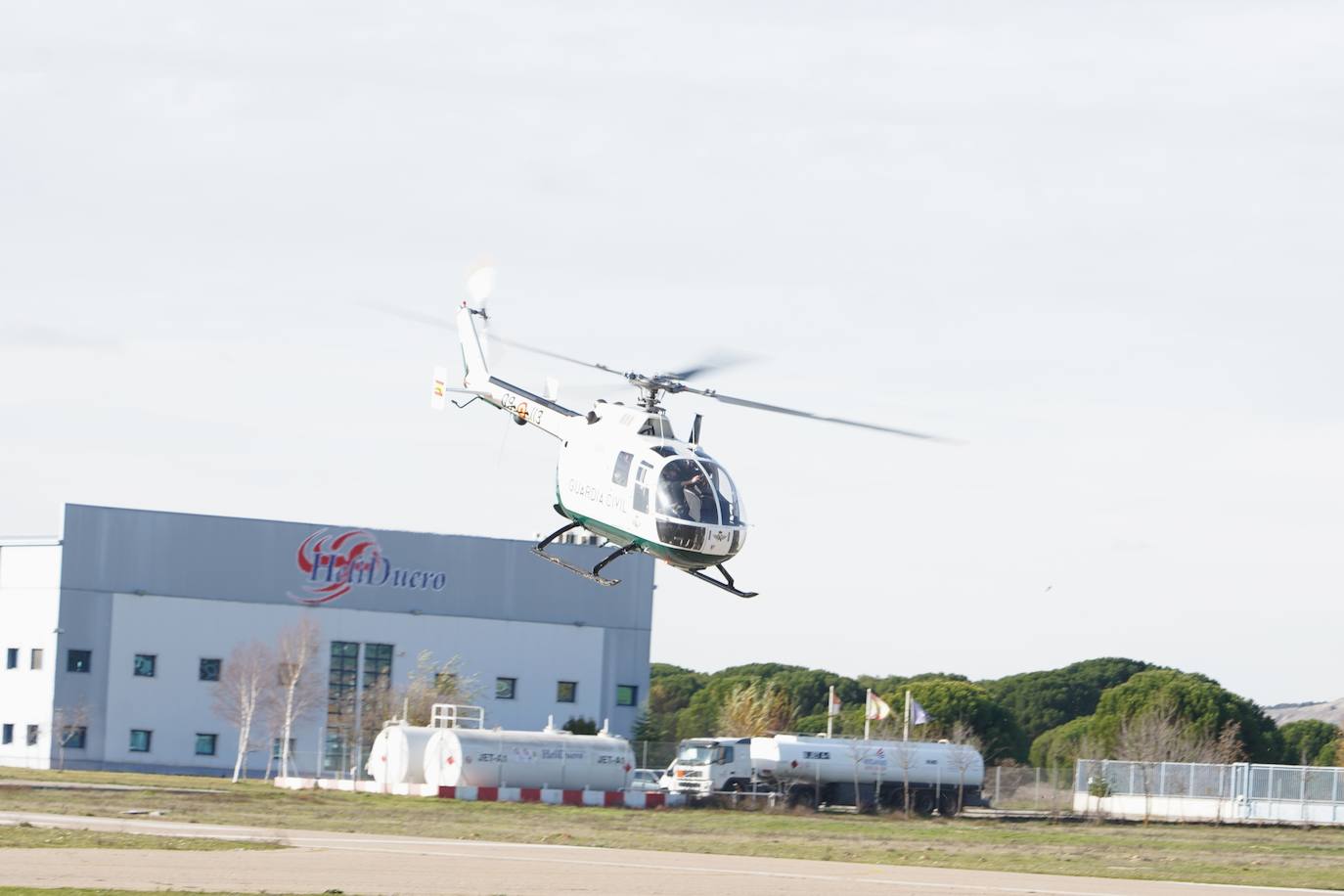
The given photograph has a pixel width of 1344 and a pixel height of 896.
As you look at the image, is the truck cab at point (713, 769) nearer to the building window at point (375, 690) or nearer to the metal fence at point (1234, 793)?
the metal fence at point (1234, 793)

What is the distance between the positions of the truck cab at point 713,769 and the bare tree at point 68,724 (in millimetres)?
33139

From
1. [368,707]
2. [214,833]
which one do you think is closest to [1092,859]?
[214,833]

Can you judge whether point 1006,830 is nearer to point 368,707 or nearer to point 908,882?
point 908,882

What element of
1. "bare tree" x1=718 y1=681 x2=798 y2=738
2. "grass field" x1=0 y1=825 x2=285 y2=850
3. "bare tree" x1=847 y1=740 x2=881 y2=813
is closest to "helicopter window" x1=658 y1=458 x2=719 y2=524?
"grass field" x1=0 y1=825 x2=285 y2=850

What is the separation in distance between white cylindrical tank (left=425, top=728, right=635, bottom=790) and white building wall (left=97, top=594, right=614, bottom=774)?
27.4 m

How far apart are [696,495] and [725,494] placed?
0.66m

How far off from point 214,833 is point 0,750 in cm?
5114

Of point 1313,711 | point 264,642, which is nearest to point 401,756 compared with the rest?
point 264,642

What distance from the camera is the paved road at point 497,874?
27.6m

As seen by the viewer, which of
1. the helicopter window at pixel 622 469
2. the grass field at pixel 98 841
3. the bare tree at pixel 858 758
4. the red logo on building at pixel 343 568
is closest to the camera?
the grass field at pixel 98 841

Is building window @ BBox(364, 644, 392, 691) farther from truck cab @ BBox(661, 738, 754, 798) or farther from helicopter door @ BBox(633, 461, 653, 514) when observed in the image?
helicopter door @ BBox(633, 461, 653, 514)

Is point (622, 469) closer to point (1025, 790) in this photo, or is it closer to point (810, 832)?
point (810, 832)

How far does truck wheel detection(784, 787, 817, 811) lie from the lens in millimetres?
62625

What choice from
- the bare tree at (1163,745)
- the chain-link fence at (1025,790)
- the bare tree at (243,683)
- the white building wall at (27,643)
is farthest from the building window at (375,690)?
the bare tree at (1163,745)
